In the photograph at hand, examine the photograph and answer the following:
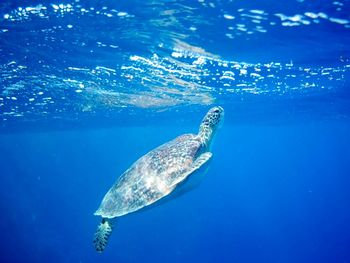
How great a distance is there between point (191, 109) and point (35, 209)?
3899 cm

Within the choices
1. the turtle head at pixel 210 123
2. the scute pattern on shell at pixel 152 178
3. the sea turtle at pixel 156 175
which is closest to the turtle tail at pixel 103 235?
the sea turtle at pixel 156 175

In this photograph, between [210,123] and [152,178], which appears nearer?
[152,178]

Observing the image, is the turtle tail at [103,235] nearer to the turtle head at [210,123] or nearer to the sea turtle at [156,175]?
the sea turtle at [156,175]

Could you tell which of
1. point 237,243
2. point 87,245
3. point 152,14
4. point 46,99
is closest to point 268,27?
point 152,14

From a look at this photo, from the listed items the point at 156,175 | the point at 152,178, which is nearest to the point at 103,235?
the point at 152,178

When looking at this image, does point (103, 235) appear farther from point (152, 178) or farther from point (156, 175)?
point (156, 175)

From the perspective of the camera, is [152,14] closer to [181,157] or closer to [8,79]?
[181,157]

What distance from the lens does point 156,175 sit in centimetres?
834

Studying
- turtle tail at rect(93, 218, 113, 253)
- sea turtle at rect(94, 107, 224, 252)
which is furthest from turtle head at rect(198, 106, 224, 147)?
turtle tail at rect(93, 218, 113, 253)

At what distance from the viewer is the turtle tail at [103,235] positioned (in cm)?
875

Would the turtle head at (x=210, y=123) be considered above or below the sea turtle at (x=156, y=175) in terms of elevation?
above

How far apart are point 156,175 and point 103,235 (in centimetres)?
251

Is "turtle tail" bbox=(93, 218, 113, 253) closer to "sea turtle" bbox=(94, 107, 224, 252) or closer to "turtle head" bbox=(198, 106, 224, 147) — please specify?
"sea turtle" bbox=(94, 107, 224, 252)

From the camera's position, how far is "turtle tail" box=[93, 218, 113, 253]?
8.75 m
